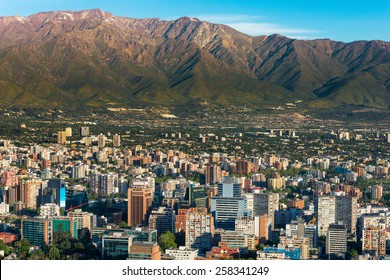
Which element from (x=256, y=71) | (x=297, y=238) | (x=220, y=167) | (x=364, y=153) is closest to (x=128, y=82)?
(x=256, y=71)

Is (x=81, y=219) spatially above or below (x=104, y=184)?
below

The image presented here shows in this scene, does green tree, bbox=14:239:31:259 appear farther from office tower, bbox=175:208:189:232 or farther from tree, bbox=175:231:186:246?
office tower, bbox=175:208:189:232

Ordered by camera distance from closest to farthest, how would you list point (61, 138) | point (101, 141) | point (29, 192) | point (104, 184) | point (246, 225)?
1. point (246, 225)
2. point (29, 192)
3. point (104, 184)
4. point (101, 141)
5. point (61, 138)

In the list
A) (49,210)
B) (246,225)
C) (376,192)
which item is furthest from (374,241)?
(376,192)

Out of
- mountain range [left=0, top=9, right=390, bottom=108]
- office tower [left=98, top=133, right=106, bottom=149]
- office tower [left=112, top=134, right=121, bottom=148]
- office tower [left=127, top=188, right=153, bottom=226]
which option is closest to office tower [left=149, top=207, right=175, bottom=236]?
office tower [left=127, top=188, right=153, bottom=226]

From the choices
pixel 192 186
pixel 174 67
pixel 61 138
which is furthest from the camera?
pixel 174 67

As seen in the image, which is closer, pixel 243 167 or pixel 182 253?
pixel 182 253

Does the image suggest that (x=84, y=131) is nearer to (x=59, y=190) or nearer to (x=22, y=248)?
(x=59, y=190)

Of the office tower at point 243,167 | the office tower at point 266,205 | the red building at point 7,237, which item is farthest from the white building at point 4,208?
the office tower at point 243,167
